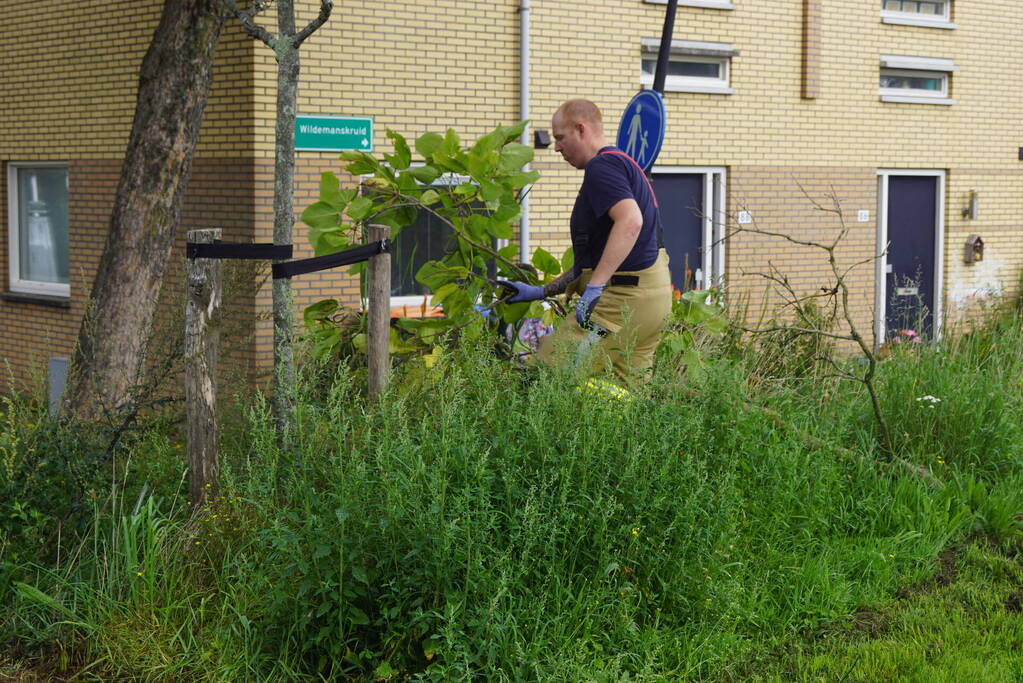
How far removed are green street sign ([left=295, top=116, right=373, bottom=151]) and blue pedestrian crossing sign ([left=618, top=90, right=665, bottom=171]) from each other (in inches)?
109

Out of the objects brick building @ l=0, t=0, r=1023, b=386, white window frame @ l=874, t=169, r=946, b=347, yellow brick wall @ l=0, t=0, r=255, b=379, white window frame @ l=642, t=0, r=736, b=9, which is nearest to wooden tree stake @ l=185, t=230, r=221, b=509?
brick building @ l=0, t=0, r=1023, b=386

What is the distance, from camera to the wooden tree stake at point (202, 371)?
5.66 m

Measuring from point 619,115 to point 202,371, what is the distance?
29.5 feet

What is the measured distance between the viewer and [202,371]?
571cm

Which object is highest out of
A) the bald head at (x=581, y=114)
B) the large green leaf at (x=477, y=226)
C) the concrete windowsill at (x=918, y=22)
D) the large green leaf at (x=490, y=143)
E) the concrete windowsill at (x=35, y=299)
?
the concrete windowsill at (x=918, y=22)

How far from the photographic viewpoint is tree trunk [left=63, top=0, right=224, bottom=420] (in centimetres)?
860

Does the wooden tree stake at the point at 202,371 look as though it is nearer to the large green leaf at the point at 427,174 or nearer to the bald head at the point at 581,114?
the large green leaf at the point at 427,174

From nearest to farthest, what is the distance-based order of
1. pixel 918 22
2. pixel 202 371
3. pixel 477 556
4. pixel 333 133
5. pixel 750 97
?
pixel 477 556 < pixel 202 371 < pixel 333 133 < pixel 750 97 < pixel 918 22

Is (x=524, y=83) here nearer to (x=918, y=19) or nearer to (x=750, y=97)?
(x=750, y=97)

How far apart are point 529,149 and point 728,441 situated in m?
2.17

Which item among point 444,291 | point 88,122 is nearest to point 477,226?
point 444,291

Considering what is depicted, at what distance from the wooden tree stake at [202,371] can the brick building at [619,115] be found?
396cm

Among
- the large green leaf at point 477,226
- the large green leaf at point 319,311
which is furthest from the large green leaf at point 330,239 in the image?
the large green leaf at point 477,226

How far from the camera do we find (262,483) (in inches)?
197
